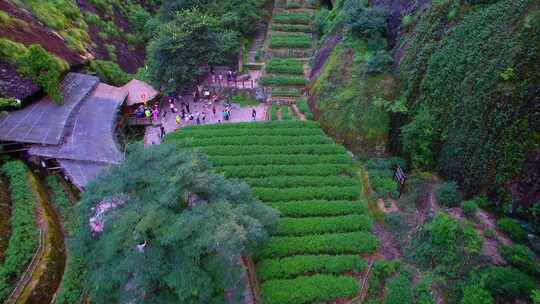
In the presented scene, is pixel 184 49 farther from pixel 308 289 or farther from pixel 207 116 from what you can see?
pixel 308 289

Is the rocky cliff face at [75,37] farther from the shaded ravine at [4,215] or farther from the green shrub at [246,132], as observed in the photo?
the green shrub at [246,132]

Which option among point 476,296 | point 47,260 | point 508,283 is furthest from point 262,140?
point 508,283

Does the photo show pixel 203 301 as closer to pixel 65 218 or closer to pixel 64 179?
pixel 65 218

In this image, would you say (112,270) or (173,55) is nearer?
(112,270)

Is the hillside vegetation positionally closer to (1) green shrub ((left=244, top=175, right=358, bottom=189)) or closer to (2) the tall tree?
(1) green shrub ((left=244, top=175, right=358, bottom=189))

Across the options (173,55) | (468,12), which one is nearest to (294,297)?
(468,12)

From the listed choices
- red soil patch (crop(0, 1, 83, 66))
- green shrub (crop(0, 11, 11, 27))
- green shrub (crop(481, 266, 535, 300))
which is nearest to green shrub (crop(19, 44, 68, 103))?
red soil patch (crop(0, 1, 83, 66))
